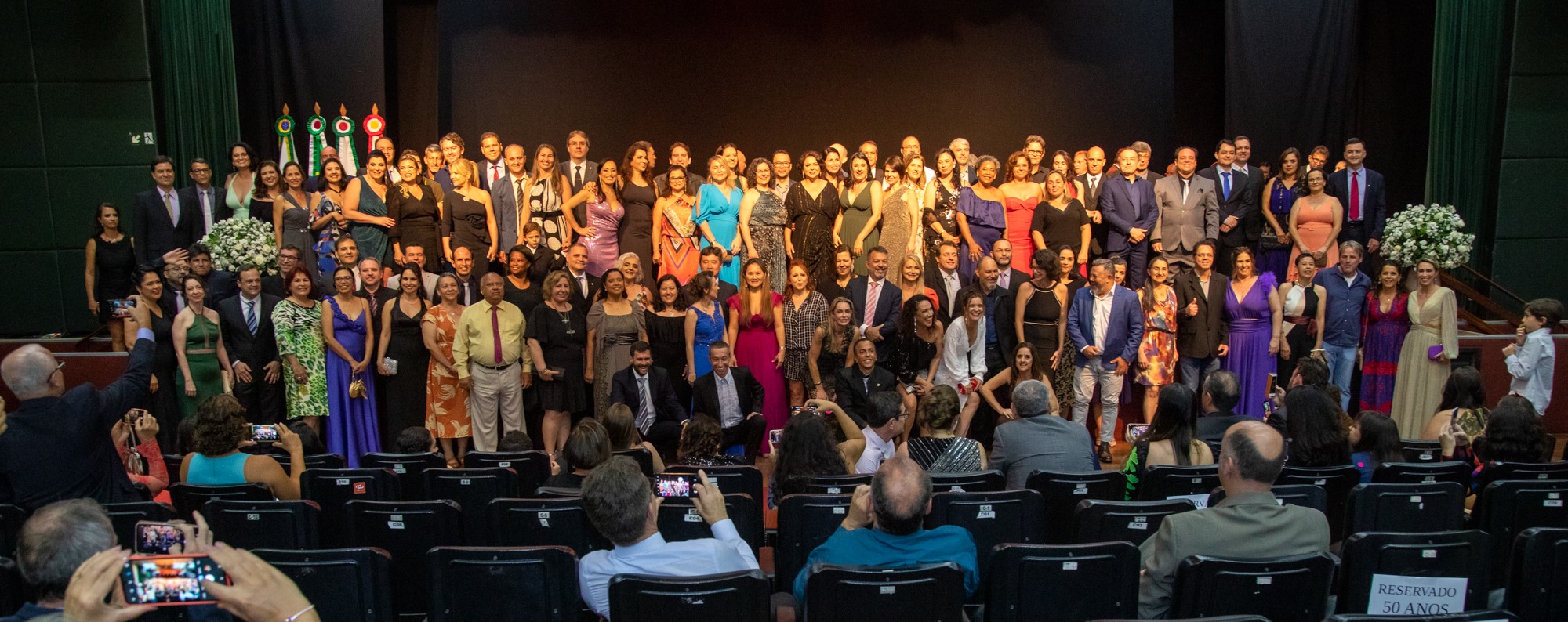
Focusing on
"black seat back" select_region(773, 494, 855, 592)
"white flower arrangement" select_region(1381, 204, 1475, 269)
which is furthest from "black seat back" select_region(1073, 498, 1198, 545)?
"white flower arrangement" select_region(1381, 204, 1475, 269)

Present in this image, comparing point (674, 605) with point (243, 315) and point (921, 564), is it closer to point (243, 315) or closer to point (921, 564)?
point (921, 564)

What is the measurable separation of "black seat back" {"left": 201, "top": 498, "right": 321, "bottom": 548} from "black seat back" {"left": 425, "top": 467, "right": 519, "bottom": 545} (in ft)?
2.14

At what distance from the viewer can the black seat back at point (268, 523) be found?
3.96 metres

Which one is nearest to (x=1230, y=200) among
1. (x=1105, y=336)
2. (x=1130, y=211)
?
(x=1130, y=211)

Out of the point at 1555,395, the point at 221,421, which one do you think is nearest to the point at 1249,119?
the point at 1555,395

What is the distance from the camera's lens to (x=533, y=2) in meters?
11.1

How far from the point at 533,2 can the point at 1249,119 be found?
6948 millimetres

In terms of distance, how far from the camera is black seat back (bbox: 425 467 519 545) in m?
4.61

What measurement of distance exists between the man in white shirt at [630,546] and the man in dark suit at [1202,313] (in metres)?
5.34

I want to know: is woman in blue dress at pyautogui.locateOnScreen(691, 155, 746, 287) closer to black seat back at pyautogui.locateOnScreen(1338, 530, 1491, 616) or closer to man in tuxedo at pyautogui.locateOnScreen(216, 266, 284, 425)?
man in tuxedo at pyautogui.locateOnScreen(216, 266, 284, 425)

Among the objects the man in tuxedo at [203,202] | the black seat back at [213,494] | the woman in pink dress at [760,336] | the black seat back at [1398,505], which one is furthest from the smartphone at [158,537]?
the man in tuxedo at [203,202]

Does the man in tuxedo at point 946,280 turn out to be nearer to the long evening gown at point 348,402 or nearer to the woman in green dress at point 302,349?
the long evening gown at point 348,402

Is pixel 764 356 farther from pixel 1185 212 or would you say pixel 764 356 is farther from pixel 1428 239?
pixel 1428 239

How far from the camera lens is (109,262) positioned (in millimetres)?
8422
